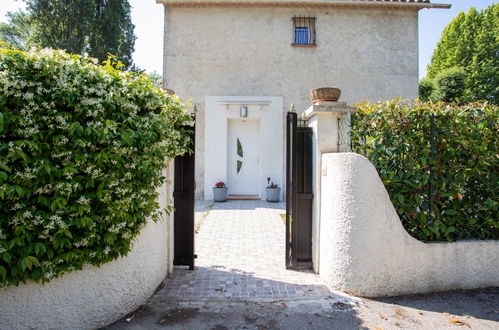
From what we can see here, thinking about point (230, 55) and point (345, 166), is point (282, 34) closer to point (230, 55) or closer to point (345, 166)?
point (230, 55)

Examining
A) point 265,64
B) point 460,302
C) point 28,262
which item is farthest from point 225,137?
point 28,262

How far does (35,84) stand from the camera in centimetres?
207

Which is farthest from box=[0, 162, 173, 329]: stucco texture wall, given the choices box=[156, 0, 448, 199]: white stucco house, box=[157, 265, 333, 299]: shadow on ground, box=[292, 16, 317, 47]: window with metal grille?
box=[292, 16, 317, 47]: window with metal grille

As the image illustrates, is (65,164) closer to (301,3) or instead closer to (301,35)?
(301,35)

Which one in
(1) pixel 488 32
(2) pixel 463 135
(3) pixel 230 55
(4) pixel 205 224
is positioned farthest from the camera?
(1) pixel 488 32

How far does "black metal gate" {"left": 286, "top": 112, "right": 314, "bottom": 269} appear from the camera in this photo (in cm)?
371

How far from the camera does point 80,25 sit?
13.2 m

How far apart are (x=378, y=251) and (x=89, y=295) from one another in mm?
2718

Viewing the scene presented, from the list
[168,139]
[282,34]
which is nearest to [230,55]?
[282,34]

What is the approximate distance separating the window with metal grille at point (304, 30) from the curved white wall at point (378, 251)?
23.6 ft

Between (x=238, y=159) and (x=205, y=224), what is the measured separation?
351 cm

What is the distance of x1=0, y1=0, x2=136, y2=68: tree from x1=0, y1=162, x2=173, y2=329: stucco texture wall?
12.7 m

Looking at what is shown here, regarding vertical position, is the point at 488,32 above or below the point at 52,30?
above

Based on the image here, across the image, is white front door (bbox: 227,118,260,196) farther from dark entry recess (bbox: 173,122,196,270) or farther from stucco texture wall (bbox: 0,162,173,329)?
stucco texture wall (bbox: 0,162,173,329)
